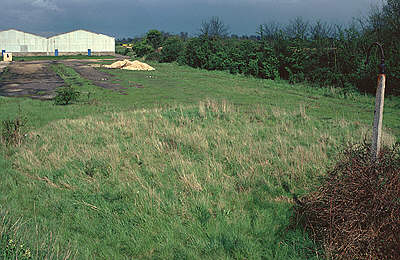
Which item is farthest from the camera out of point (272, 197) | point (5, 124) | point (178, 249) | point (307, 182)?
point (5, 124)

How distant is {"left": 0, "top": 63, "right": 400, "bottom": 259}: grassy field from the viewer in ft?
15.5

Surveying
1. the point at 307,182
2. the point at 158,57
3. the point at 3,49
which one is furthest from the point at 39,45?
the point at 307,182

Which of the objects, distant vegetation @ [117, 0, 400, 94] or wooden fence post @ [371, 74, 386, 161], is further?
distant vegetation @ [117, 0, 400, 94]

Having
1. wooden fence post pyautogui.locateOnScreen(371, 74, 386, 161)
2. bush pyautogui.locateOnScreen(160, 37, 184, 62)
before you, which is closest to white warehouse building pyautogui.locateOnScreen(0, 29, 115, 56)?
bush pyautogui.locateOnScreen(160, 37, 184, 62)

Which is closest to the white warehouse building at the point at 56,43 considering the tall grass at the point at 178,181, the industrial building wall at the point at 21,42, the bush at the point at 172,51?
the industrial building wall at the point at 21,42

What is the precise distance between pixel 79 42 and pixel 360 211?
79.0m

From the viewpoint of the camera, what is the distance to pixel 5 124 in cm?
991

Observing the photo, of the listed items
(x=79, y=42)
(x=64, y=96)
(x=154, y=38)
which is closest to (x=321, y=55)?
(x=64, y=96)

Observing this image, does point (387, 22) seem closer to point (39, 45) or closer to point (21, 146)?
point (21, 146)

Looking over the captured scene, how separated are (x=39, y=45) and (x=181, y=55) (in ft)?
130

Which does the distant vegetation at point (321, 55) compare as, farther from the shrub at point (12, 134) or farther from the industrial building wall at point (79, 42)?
the industrial building wall at point (79, 42)

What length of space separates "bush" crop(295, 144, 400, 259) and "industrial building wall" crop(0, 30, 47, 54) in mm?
78078

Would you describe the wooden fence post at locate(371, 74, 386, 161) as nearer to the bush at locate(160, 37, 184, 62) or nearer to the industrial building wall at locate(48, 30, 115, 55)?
the bush at locate(160, 37, 184, 62)

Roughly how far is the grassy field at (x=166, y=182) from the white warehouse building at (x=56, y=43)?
67.2 meters
